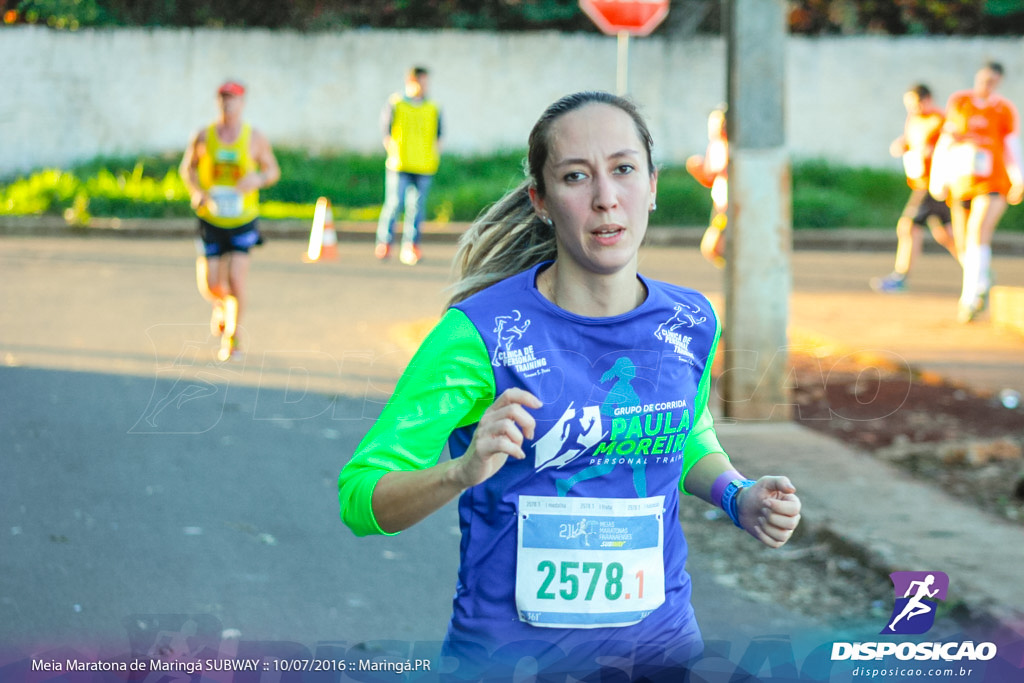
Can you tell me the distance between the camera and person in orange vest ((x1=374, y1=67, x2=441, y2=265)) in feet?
54.0

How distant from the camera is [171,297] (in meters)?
13.0

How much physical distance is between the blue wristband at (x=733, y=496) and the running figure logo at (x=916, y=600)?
2.04 meters

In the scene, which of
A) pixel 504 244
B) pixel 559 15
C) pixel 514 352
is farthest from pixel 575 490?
pixel 559 15

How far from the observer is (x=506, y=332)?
273 centimetres

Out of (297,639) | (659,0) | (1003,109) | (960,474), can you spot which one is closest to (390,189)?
(659,0)

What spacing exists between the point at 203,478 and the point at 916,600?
3.53m

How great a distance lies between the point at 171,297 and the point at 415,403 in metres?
10.8

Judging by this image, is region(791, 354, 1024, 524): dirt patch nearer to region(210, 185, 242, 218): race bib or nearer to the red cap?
region(210, 185, 242, 218): race bib

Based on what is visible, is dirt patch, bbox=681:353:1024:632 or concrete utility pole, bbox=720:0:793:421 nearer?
dirt patch, bbox=681:353:1024:632

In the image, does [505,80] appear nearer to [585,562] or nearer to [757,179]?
[757,179]

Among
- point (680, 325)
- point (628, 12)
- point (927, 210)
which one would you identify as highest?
point (628, 12)

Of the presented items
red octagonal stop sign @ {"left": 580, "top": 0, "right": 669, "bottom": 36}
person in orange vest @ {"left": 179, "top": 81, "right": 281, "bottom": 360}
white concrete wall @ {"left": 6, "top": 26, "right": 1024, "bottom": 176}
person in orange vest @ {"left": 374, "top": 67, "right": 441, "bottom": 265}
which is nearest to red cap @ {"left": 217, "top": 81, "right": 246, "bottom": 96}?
person in orange vest @ {"left": 179, "top": 81, "right": 281, "bottom": 360}

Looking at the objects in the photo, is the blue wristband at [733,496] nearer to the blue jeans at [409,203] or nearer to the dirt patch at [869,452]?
the dirt patch at [869,452]

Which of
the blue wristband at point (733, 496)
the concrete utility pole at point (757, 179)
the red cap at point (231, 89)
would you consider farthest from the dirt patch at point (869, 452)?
the red cap at point (231, 89)
